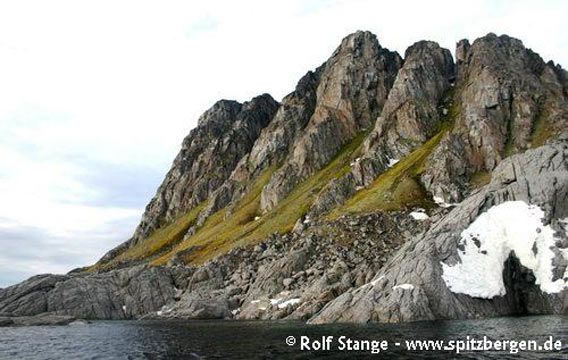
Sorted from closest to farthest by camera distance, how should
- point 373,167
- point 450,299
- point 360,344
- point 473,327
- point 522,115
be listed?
1. point 360,344
2. point 473,327
3. point 450,299
4. point 522,115
5. point 373,167

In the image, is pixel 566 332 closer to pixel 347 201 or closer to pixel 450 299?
pixel 450 299

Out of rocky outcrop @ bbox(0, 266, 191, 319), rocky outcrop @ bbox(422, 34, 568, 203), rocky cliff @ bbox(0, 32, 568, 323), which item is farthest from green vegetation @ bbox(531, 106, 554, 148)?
rocky outcrop @ bbox(0, 266, 191, 319)

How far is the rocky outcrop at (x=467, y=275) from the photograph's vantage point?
262ft

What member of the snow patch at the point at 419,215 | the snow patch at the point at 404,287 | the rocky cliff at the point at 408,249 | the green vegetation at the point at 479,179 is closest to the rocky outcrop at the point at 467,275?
the snow patch at the point at 404,287

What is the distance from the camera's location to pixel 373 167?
19675 centimetres

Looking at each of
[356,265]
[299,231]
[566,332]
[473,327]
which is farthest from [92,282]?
[566,332]

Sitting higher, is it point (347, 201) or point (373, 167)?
point (373, 167)

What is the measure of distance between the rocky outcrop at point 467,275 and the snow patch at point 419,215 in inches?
1657

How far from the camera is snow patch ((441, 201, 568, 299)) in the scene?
83.0 m

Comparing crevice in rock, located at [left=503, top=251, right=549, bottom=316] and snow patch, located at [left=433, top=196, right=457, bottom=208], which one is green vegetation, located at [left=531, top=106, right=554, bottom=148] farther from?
crevice in rock, located at [left=503, top=251, right=549, bottom=316]

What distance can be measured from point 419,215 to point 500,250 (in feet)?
178

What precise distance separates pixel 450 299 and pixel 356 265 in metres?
33.1

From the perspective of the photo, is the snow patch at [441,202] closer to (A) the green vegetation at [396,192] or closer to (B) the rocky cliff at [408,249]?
(B) the rocky cliff at [408,249]

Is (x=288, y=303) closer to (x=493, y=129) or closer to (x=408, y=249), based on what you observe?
(x=408, y=249)
